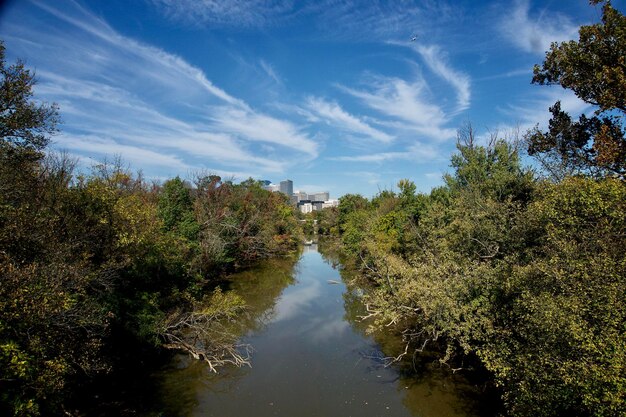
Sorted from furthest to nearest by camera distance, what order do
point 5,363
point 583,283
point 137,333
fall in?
point 137,333 → point 583,283 → point 5,363

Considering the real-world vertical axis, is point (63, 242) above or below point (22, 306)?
above

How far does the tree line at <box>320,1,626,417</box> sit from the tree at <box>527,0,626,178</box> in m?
0.04

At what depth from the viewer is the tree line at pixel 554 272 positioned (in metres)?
7.90

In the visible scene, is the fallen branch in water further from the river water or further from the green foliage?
the green foliage

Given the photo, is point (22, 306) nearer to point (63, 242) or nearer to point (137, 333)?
point (63, 242)

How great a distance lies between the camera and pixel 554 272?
937 cm

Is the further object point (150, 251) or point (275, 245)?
point (275, 245)

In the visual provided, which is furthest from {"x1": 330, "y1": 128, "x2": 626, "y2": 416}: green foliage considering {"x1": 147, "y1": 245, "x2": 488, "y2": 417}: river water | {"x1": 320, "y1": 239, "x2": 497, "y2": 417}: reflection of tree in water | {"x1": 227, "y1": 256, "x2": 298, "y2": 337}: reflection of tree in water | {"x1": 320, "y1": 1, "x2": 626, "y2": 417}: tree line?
Answer: {"x1": 227, "y1": 256, "x2": 298, "y2": 337}: reflection of tree in water

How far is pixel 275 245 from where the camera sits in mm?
45719

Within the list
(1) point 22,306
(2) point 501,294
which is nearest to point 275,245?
(2) point 501,294

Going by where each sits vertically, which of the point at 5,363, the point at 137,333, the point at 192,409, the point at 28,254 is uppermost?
the point at 28,254

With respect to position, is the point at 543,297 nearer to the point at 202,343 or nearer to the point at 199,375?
the point at 199,375

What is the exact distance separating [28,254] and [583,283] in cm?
1410

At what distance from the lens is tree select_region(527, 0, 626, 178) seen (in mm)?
10992
